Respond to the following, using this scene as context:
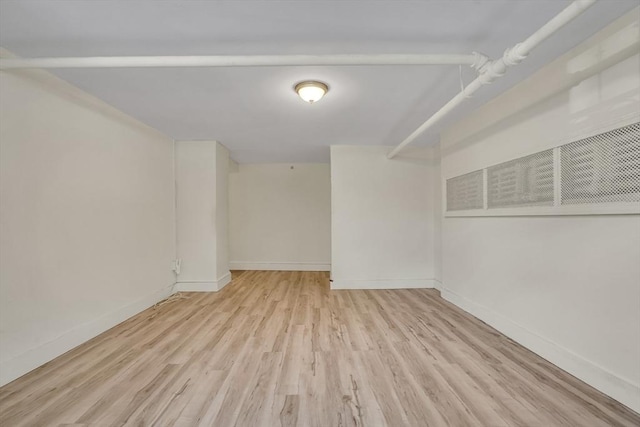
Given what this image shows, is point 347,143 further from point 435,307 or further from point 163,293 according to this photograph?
point 163,293

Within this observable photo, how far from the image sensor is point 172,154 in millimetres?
4207

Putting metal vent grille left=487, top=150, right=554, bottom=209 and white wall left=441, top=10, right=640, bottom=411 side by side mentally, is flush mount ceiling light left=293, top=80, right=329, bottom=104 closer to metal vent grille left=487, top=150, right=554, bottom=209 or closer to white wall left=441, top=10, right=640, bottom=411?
white wall left=441, top=10, right=640, bottom=411

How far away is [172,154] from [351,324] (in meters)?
3.62

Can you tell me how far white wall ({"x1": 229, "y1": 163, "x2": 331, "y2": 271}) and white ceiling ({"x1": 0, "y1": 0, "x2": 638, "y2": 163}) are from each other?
3.43 meters

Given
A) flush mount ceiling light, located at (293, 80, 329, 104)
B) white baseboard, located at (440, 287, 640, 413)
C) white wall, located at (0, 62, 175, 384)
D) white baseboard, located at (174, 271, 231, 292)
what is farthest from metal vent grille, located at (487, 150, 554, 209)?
white wall, located at (0, 62, 175, 384)

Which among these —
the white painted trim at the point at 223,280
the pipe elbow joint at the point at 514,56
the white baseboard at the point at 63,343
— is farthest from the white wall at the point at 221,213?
the pipe elbow joint at the point at 514,56

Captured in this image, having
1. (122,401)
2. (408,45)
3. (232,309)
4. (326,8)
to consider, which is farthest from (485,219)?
(122,401)

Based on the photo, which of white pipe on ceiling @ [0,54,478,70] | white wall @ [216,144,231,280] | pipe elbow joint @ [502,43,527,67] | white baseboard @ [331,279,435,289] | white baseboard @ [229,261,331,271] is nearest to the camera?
pipe elbow joint @ [502,43,527,67]

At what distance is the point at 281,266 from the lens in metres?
6.30

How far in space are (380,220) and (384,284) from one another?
1.07 meters

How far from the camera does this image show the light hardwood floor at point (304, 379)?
5.10 ft

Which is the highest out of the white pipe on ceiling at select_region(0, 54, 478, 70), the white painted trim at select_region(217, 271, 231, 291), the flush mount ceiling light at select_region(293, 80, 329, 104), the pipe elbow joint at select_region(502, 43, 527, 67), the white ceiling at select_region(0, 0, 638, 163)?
the white ceiling at select_region(0, 0, 638, 163)

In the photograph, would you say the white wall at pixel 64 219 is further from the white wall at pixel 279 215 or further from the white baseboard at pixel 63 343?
the white wall at pixel 279 215

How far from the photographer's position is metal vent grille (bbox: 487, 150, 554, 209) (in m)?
2.21
